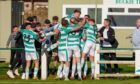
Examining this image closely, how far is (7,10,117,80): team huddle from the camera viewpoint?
1733 centimetres

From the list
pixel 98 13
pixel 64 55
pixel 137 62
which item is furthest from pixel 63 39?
pixel 98 13

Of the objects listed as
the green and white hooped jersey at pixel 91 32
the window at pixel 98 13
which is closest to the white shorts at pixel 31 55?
the green and white hooped jersey at pixel 91 32

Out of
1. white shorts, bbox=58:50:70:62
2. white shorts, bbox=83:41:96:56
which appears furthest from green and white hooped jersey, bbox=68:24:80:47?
white shorts, bbox=83:41:96:56

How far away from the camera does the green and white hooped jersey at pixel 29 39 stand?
17.6m

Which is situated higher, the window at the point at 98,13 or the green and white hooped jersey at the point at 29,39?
the window at the point at 98,13

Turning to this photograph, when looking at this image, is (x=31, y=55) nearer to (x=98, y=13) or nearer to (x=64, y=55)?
(x=64, y=55)

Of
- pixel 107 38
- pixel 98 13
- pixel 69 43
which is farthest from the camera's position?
pixel 98 13

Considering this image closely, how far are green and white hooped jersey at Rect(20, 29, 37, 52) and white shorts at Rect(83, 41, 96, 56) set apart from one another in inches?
61.6

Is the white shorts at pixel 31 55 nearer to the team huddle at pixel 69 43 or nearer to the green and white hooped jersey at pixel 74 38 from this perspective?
the team huddle at pixel 69 43

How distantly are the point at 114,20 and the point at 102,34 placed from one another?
7.27 metres

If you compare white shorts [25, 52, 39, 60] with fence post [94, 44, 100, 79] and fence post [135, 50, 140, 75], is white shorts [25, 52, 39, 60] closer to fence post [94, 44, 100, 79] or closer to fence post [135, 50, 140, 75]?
fence post [94, 44, 100, 79]

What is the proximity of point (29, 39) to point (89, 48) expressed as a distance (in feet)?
6.03

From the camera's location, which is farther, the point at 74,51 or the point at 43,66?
the point at 43,66

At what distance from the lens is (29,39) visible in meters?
17.7
